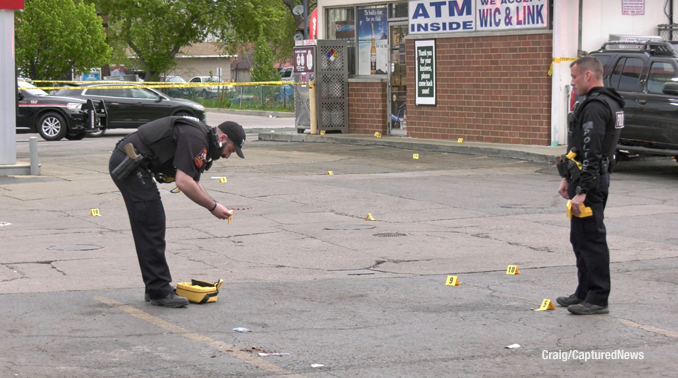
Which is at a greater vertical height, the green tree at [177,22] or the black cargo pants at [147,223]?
the green tree at [177,22]

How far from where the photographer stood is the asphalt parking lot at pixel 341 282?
5684 mm

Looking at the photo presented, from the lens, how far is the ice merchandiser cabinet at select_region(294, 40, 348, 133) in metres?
23.0

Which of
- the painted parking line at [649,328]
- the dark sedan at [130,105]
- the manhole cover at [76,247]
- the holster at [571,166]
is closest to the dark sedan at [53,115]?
the dark sedan at [130,105]

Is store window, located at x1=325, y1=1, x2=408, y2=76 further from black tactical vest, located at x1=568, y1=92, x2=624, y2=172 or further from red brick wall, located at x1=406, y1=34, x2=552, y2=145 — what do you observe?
black tactical vest, located at x1=568, y1=92, x2=624, y2=172

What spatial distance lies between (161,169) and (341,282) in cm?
197

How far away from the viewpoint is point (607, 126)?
6641 mm

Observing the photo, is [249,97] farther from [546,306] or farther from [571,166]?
[571,166]

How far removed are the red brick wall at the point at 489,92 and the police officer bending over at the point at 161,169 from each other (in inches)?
521

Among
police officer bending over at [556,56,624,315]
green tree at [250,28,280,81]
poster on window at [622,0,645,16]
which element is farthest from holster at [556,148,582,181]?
green tree at [250,28,280,81]

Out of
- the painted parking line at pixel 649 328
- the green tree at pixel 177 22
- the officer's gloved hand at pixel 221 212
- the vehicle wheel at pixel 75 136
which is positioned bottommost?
the painted parking line at pixel 649 328

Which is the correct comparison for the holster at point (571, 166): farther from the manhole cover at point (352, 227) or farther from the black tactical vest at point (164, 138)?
the manhole cover at point (352, 227)

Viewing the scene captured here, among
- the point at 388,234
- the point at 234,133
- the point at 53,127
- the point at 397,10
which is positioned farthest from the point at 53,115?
the point at 234,133

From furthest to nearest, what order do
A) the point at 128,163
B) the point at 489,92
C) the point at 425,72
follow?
the point at 425,72 → the point at 489,92 → the point at 128,163

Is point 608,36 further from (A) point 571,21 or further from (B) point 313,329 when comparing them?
(B) point 313,329
